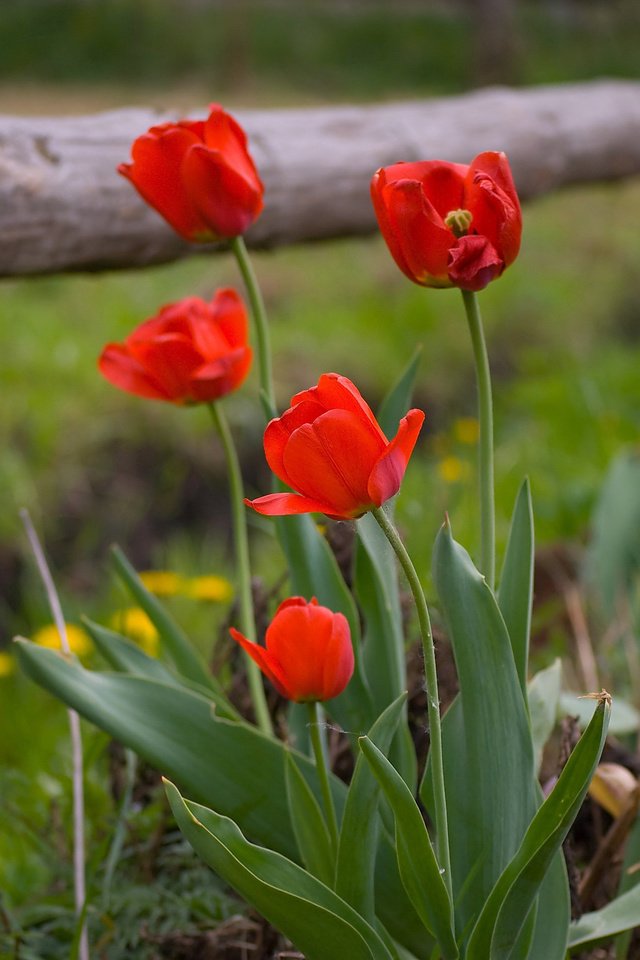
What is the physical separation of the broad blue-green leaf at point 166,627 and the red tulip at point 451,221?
390 millimetres

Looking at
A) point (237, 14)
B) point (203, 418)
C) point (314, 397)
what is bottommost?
point (203, 418)

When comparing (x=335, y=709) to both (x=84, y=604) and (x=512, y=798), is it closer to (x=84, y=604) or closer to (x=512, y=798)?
(x=512, y=798)

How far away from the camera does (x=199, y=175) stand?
83 centimetres

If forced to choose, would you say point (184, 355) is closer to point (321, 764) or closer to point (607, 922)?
point (321, 764)

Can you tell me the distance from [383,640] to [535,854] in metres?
0.29

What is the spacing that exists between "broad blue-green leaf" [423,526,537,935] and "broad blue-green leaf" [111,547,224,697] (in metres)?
0.31

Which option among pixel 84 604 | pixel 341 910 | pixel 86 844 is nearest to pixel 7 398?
pixel 84 604

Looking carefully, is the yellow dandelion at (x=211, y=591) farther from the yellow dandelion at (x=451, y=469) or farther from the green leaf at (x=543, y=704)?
the green leaf at (x=543, y=704)

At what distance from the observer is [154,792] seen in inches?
47.2

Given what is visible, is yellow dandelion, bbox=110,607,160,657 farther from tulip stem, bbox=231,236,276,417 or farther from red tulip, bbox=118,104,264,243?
red tulip, bbox=118,104,264,243

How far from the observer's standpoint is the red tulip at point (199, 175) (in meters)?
0.82

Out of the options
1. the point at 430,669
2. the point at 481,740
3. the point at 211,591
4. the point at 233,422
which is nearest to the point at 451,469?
the point at 211,591

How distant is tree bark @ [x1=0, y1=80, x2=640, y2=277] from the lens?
1383mm

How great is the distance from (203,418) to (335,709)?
2.48 meters
